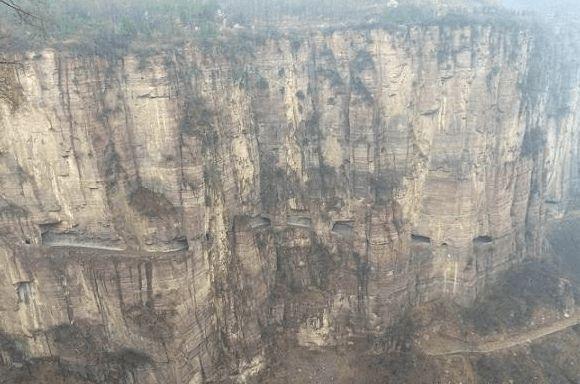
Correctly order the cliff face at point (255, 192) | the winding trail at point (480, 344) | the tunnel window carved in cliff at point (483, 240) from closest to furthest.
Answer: the cliff face at point (255, 192) < the winding trail at point (480, 344) < the tunnel window carved in cliff at point (483, 240)

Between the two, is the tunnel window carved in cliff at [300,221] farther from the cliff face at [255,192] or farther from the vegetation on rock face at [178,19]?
the vegetation on rock face at [178,19]

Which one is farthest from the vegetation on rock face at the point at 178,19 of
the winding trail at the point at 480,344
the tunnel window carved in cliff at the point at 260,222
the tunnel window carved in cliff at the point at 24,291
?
the winding trail at the point at 480,344

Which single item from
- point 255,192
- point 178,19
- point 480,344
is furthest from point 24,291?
point 480,344

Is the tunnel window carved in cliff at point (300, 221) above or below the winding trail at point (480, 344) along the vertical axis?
above

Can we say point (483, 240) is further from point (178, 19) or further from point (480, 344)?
point (178, 19)

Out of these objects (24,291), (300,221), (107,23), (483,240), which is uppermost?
(107,23)

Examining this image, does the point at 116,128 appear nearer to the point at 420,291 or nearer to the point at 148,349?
the point at 148,349
